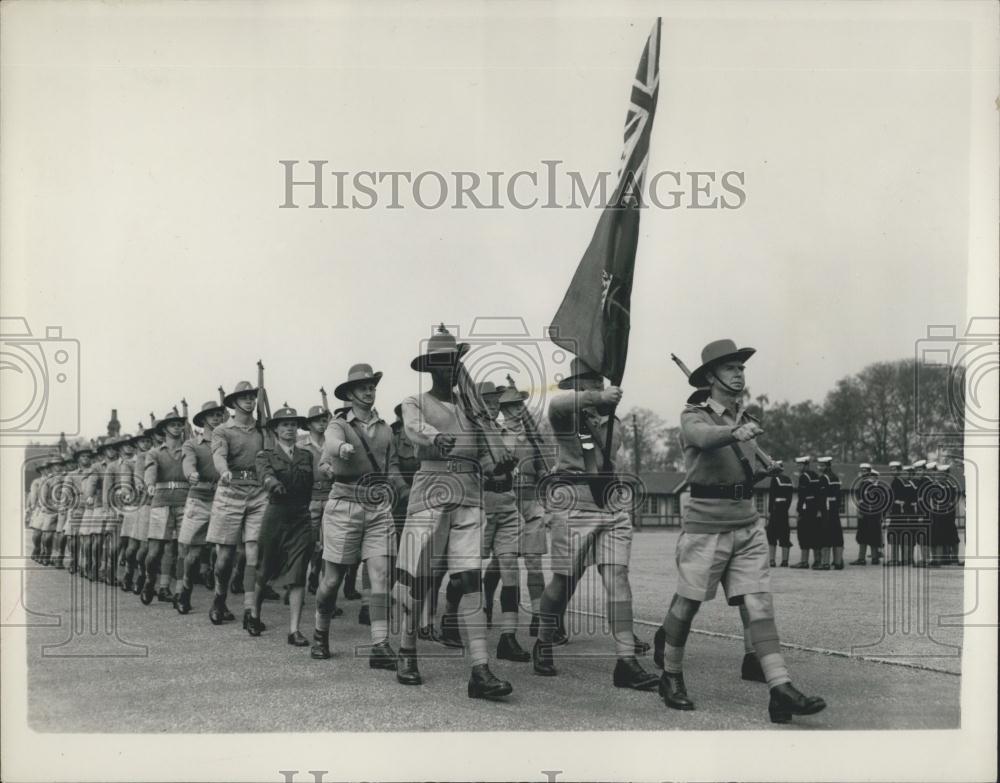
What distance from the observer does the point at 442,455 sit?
7.27 m

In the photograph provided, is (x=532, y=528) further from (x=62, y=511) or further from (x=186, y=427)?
(x=62, y=511)

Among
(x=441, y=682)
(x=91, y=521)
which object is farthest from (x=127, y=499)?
(x=441, y=682)

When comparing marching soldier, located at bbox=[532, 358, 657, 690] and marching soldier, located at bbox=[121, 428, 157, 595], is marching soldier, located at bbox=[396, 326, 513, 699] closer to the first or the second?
marching soldier, located at bbox=[532, 358, 657, 690]

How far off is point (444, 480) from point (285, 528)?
2.66 metres

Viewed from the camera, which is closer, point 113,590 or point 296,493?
point 296,493

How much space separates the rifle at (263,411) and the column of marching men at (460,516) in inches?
1.9

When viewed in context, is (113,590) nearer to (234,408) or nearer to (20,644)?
(234,408)

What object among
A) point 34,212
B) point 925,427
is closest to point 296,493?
point 34,212

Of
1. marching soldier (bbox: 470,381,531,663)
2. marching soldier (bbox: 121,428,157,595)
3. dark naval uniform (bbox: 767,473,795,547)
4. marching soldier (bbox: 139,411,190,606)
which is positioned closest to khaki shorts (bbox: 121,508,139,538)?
marching soldier (bbox: 121,428,157,595)

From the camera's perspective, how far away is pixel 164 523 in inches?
477

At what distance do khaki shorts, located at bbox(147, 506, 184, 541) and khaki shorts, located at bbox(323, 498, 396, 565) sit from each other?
173 inches

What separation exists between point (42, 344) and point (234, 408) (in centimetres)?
368

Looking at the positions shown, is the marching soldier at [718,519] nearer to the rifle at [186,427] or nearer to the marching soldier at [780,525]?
the rifle at [186,427]

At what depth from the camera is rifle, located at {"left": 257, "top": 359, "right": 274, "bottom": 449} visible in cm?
1058
